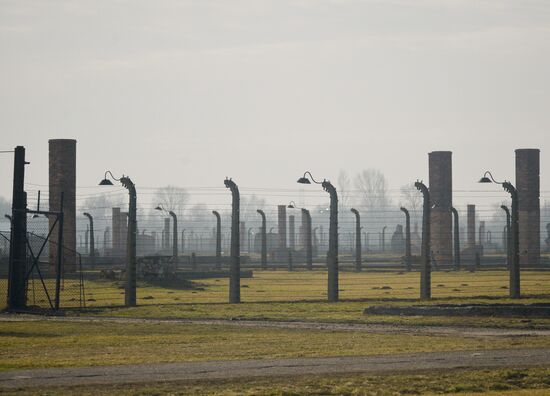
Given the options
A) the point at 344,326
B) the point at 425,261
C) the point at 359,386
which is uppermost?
the point at 425,261

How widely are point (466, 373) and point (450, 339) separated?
4576 mm

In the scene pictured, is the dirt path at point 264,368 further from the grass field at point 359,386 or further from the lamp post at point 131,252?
the lamp post at point 131,252

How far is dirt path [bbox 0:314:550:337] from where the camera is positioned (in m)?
19.8

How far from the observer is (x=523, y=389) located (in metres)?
12.8

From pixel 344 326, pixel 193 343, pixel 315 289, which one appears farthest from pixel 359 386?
pixel 315 289

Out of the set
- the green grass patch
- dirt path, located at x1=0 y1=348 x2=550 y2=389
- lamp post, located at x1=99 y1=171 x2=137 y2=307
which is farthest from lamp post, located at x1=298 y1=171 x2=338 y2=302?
dirt path, located at x1=0 y1=348 x2=550 y2=389

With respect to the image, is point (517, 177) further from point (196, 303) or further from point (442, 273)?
point (196, 303)

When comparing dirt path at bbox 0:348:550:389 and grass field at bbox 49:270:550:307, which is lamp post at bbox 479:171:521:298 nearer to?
grass field at bbox 49:270:550:307

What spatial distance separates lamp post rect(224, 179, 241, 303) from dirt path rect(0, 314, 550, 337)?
4683mm

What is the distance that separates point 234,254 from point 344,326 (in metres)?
7.47

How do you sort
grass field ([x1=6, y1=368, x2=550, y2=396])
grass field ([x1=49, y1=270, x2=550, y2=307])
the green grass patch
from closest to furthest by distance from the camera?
grass field ([x1=6, y1=368, x2=550, y2=396]) → the green grass patch → grass field ([x1=49, y1=270, x2=550, y2=307])

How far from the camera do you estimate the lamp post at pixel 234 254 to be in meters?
28.1

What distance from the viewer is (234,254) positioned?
28.4 m

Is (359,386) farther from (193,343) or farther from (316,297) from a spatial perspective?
(316,297)
